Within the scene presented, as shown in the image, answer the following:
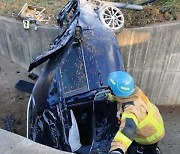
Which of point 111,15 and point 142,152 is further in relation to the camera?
point 111,15

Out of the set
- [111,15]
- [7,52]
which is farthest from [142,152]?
[7,52]

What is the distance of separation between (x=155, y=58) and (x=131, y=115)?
3748 millimetres

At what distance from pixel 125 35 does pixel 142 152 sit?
10.1 feet

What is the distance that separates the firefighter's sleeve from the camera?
3171 mm

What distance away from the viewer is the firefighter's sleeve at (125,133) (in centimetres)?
317

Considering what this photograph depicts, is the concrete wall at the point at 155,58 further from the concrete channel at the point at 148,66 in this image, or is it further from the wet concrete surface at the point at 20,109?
the wet concrete surface at the point at 20,109

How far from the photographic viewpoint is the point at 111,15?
5.90 meters

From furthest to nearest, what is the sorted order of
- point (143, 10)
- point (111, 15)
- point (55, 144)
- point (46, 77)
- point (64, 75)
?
1. point (143, 10)
2. point (111, 15)
3. point (46, 77)
4. point (64, 75)
5. point (55, 144)

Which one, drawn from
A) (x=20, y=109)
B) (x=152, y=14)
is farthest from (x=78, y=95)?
(x=152, y=14)

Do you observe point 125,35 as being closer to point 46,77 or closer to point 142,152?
point 46,77

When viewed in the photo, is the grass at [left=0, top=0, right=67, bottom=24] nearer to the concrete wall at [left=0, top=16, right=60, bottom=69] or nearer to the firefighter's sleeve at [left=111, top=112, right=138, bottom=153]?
the concrete wall at [left=0, top=16, right=60, bottom=69]

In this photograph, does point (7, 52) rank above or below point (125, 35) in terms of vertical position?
below

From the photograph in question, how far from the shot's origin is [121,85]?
139 inches

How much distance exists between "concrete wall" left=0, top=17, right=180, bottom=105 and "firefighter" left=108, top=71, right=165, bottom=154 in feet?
10.3
